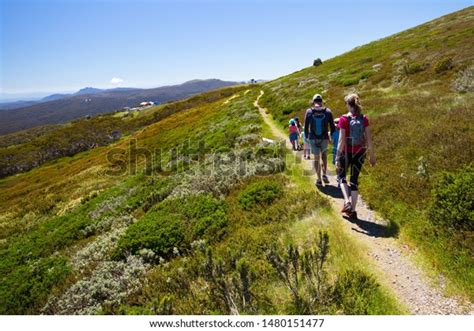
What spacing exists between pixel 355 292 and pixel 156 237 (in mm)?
6282

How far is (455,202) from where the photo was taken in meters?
6.59

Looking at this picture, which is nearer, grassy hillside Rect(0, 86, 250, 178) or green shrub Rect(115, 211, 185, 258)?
green shrub Rect(115, 211, 185, 258)

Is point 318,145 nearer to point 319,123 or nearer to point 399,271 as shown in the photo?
point 319,123

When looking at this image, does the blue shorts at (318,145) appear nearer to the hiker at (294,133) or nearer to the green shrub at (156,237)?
the green shrub at (156,237)

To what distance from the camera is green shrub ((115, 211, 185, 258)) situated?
9.25 m

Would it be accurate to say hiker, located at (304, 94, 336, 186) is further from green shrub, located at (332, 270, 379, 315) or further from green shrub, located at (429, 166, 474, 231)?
green shrub, located at (332, 270, 379, 315)

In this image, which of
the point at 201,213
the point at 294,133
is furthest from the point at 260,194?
the point at 294,133

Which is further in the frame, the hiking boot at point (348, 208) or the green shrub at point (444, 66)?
the green shrub at point (444, 66)

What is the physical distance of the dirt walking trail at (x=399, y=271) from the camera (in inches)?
196

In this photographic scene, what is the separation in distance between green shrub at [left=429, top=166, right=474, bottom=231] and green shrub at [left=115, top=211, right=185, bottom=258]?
6.70 metres

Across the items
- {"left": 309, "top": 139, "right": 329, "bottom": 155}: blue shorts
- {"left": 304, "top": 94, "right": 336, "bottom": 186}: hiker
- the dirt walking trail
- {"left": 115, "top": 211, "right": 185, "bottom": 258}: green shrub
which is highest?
{"left": 304, "top": 94, "right": 336, "bottom": 186}: hiker

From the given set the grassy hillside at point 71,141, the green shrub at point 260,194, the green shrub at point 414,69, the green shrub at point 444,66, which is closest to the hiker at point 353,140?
the green shrub at point 260,194

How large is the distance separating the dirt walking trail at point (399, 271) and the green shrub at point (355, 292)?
405 millimetres

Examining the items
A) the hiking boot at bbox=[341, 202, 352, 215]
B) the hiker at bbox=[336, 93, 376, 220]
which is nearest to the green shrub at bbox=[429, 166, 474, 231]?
the hiker at bbox=[336, 93, 376, 220]
